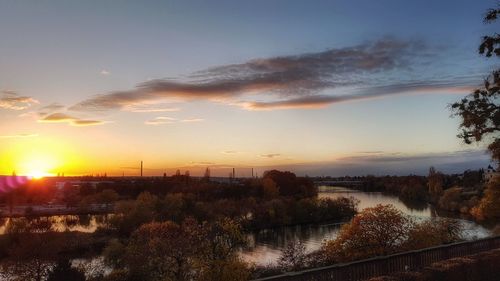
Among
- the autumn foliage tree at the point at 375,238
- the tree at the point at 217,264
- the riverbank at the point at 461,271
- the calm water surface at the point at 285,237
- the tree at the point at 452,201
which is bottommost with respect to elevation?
the calm water surface at the point at 285,237

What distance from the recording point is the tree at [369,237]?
3531 centimetres

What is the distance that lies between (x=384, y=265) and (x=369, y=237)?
77.7 feet

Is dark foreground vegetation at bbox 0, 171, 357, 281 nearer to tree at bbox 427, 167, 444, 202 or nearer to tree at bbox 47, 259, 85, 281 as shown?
tree at bbox 47, 259, 85, 281

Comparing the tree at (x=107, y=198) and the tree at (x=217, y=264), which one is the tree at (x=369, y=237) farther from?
the tree at (x=107, y=198)

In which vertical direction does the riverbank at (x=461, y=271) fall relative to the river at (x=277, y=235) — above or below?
above

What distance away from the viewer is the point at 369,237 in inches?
1414

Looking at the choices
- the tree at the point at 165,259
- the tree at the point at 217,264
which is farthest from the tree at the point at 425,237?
the tree at the point at 165,259

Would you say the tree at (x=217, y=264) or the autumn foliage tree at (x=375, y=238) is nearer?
the tree at (x=217, y=264)

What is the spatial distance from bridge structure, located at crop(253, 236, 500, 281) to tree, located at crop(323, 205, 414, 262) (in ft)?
61.4

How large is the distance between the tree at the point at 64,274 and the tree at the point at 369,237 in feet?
61.4

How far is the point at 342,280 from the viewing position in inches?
466

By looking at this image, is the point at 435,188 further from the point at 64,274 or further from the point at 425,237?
the point at 64,274

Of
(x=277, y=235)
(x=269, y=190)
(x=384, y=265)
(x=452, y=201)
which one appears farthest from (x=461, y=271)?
(x=269, y=190)

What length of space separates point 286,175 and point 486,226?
91.1 meters
